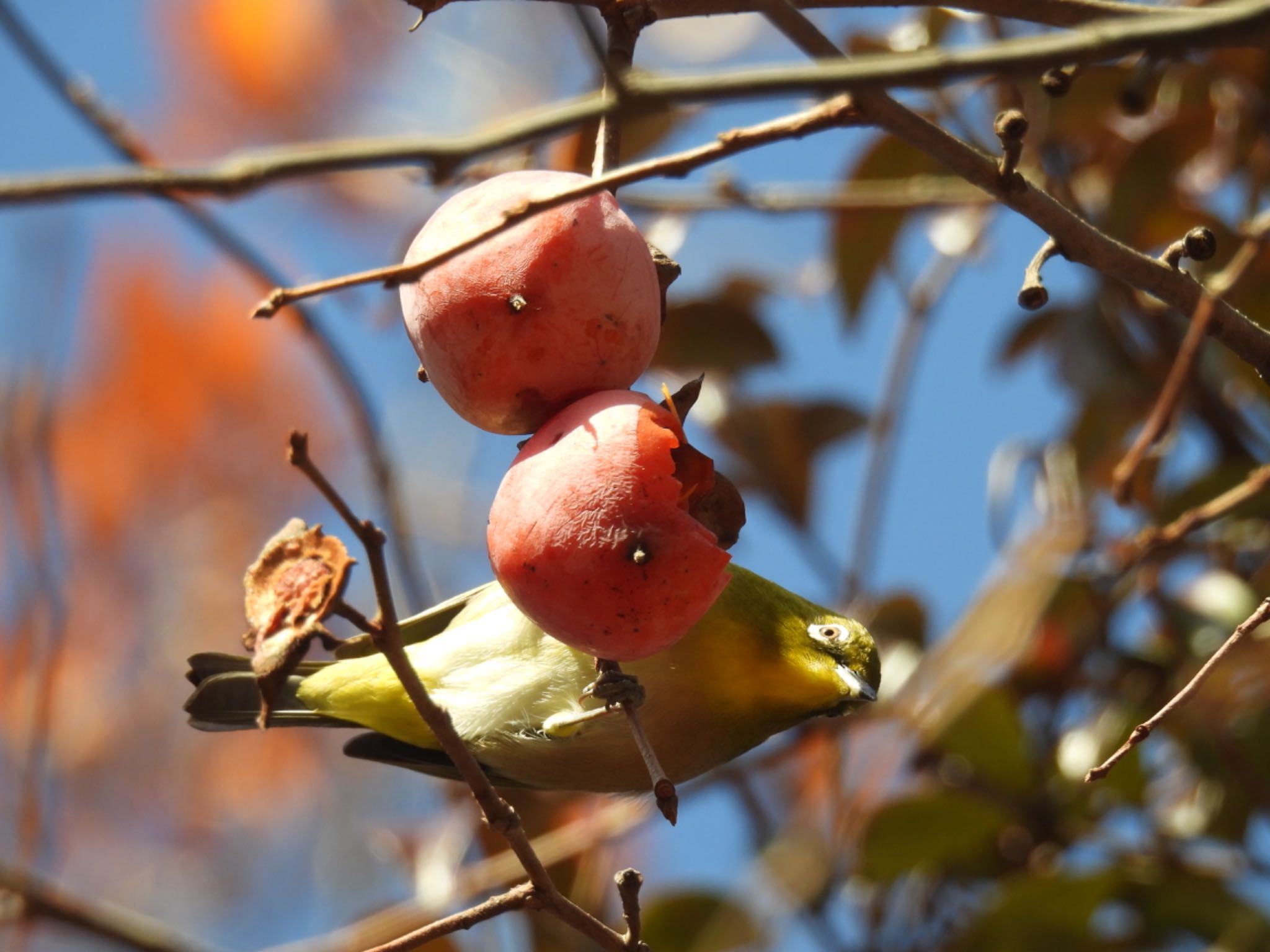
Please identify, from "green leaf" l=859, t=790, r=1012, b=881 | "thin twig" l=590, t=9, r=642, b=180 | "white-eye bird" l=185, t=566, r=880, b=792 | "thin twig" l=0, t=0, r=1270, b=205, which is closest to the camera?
"thin twig" l=0, t=0, r=1270, b=205

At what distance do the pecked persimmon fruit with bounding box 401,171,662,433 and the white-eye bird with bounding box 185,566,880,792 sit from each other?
739 millimetres

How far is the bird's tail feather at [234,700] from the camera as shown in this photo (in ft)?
8.30

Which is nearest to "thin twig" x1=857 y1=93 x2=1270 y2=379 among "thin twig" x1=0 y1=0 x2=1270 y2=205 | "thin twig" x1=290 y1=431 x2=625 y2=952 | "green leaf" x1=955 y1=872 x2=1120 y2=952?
"thin twig" x1=0 y1=0 x2=1270 y2=205

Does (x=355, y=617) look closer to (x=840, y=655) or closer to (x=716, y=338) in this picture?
(x=840, y=655)

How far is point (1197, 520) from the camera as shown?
201cm

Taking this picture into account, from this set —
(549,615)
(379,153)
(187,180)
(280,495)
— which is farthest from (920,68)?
(280,495)

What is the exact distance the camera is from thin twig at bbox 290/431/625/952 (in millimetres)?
1092

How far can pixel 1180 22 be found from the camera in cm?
89

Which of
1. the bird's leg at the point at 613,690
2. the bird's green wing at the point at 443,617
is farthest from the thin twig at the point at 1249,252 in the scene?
the bird's green wing at the point at 443,617

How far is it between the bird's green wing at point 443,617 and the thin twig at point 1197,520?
1.16m

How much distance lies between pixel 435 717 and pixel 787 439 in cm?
214

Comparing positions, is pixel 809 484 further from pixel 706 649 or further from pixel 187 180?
pixel 187 180

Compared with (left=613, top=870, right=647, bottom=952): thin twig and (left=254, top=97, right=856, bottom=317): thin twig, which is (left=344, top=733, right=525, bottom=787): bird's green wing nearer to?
(left=613, top=870, right=647, bottom=952): thin twig

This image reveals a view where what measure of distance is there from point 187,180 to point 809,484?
8.43 ft
